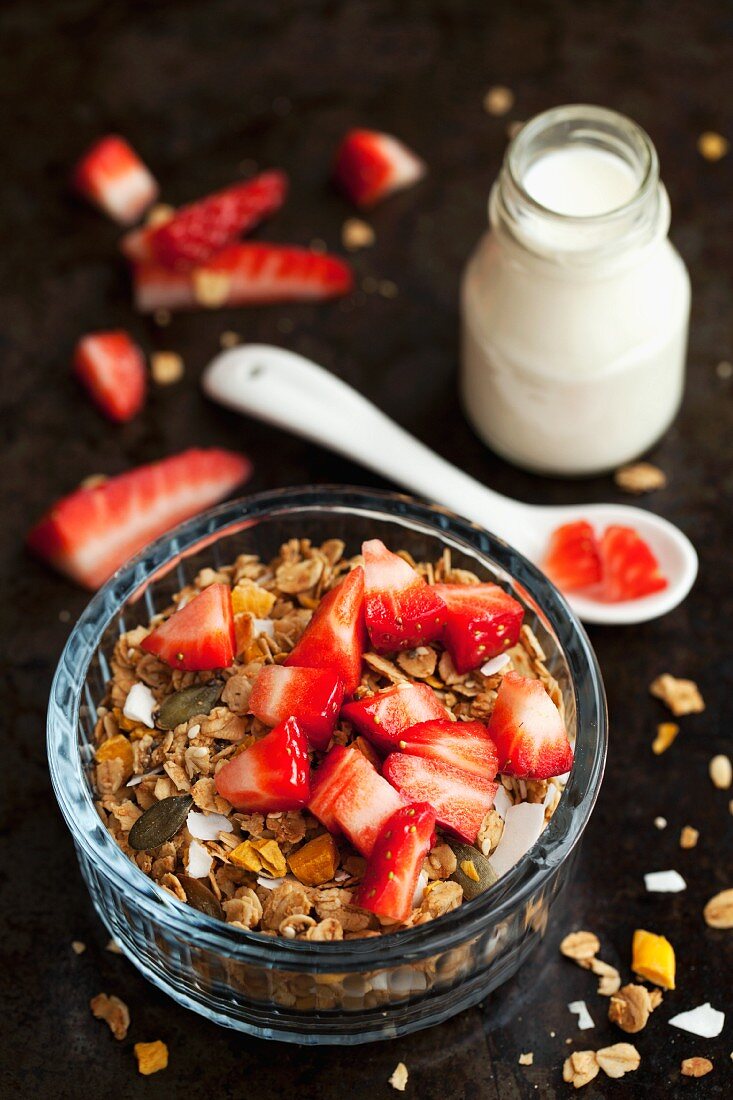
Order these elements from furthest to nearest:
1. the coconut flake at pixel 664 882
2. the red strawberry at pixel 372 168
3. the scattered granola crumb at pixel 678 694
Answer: the red strawberry at pixel 372 168 < the scattered granola crumb at pixel 678 694 < the coconut flake at pixel 664 882

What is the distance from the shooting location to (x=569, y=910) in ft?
4.79

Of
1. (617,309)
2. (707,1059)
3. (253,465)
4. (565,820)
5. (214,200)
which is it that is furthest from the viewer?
(214,200)

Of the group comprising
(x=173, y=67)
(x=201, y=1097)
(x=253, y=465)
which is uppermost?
(x=173, y=67)

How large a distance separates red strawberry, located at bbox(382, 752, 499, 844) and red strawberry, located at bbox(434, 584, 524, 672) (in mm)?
140

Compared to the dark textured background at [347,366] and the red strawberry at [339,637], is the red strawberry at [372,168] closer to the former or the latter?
the dark textured background at [347,366]

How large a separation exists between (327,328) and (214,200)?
243 millimetres

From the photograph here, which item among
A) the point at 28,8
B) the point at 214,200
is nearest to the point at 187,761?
the point at 214,200

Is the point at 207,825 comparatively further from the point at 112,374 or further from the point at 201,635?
the point at 112,374

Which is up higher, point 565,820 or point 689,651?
point 565,820

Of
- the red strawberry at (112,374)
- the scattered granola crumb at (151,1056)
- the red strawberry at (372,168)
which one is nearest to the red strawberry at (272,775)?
the scattered granola crumb at (151,1056)

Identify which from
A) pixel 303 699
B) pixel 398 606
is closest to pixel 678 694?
pixel 398 606

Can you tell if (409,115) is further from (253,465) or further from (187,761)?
(187,761)

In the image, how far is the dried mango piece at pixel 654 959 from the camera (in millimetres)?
1405

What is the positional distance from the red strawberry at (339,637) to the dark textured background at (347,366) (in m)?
0.37
